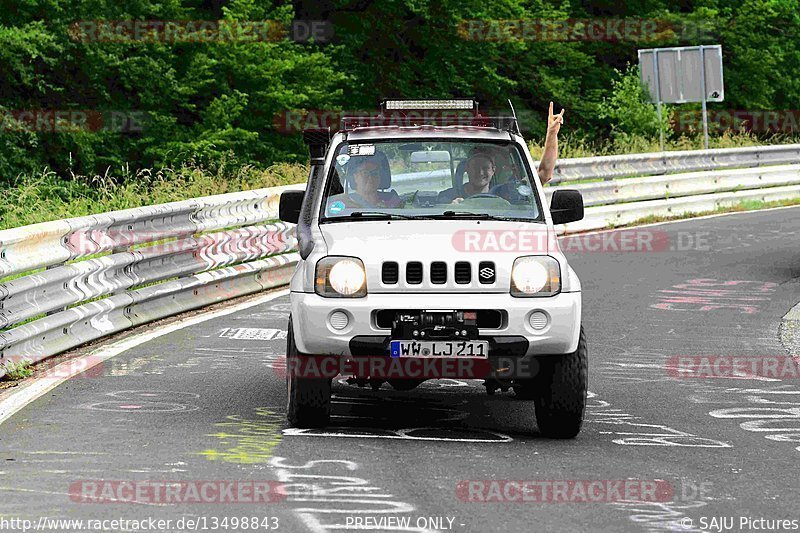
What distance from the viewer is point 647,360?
12516 mm

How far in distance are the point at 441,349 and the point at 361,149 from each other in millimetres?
1844

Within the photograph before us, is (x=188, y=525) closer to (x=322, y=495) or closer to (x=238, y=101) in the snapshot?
(x=322, y=495)

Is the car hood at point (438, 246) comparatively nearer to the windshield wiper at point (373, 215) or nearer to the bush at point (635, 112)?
the windshield wiper at point (373, 215)

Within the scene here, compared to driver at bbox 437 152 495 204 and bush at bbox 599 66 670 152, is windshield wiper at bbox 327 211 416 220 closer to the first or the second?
driver at bbox 437 152 495 204

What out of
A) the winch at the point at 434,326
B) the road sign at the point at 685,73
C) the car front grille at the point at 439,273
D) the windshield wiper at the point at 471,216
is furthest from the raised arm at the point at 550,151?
the road sign at the point at 685,73

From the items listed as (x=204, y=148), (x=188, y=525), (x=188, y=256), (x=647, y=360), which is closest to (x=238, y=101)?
(x=204, y=148)

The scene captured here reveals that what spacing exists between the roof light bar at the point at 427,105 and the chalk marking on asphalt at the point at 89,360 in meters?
3.02

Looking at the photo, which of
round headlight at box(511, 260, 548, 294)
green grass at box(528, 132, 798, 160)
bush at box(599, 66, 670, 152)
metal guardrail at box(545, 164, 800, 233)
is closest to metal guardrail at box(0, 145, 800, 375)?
round headlight at box(511, 260, 548, 294)

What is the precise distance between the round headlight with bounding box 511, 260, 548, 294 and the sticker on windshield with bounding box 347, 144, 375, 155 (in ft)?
5.15

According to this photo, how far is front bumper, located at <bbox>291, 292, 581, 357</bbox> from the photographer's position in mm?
8977

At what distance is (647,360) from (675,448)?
3.64 m

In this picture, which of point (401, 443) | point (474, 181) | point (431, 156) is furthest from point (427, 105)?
point (401, 443)

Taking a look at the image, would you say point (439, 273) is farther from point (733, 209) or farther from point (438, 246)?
point (733, 209)

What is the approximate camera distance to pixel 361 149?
1020 cm
